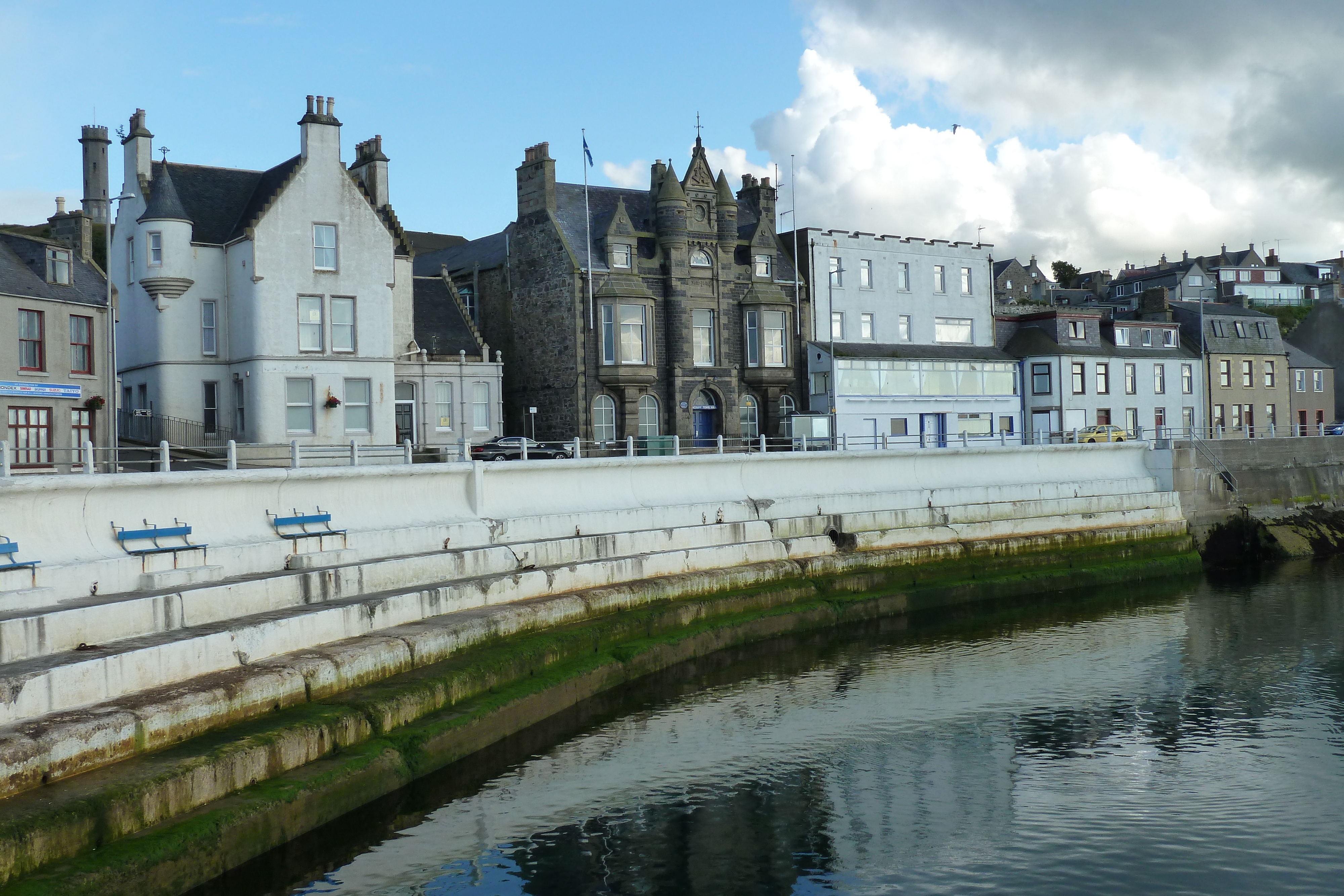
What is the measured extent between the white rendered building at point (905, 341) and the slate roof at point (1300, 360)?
73.5ft

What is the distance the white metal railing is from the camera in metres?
25.1

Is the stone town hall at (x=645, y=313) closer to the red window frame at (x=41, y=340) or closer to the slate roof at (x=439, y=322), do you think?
the slate roof at (x=439, y=322)

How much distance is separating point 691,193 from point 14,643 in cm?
4012

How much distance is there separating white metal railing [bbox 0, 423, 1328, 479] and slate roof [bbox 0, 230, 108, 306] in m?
4.25

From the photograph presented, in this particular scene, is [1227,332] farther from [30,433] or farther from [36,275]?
[30,433]

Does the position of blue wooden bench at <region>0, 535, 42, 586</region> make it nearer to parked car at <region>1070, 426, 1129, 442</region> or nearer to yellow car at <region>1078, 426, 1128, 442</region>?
parked car at <region>1070, 426, 1129, 442</region>

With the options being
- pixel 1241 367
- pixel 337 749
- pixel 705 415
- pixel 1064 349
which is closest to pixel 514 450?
pixel 705 415

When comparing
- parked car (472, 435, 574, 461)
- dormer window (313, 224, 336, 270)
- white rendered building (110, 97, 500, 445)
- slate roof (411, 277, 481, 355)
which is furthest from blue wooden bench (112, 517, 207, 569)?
slate roof (411, 277, 481, 355)

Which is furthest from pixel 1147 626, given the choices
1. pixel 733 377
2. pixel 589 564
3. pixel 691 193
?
pixel 691 193

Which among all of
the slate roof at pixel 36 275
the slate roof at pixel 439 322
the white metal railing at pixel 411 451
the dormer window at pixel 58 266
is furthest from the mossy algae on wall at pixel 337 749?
the slate roof at pixel 439 322

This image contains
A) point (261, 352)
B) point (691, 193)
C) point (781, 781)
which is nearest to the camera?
point (781, 781)

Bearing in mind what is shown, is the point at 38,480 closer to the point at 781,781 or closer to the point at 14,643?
the point at 14,643

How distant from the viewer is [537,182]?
50969 mm

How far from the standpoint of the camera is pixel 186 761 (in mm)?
13688
